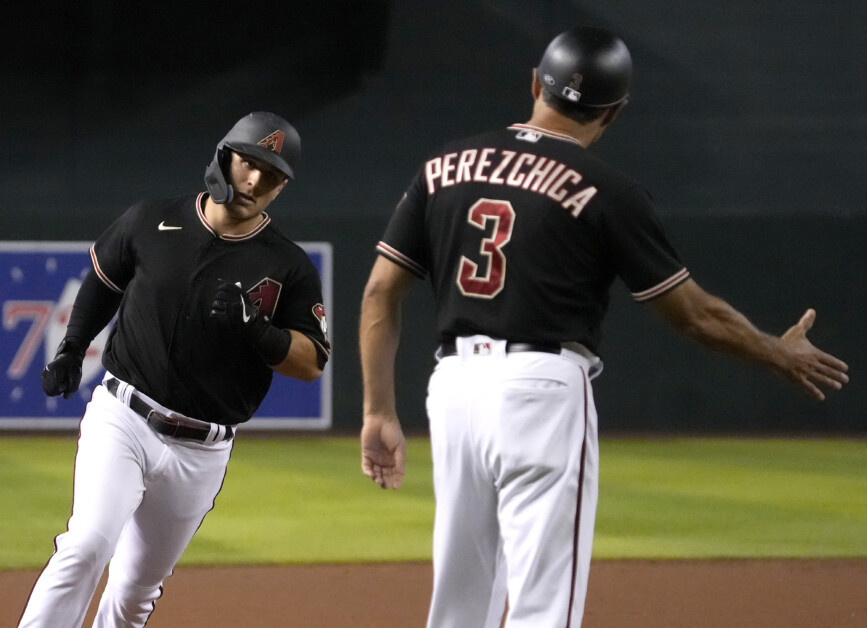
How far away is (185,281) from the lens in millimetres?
4148

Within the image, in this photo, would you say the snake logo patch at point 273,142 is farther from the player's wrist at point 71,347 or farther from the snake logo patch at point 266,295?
the player's wrist at point 71,347

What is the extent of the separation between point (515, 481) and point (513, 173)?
2.44 feet

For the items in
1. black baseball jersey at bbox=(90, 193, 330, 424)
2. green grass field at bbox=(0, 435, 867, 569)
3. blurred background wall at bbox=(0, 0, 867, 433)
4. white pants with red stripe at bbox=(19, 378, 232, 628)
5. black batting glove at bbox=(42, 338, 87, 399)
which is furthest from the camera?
blurred background wall at bbox=(0, 0, 867, 433)

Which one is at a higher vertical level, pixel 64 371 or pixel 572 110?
pixel 572 110

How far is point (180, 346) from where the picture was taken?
411 centimetres

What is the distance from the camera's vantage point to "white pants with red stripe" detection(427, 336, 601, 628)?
3.09 m

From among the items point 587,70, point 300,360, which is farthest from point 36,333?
point 587,70

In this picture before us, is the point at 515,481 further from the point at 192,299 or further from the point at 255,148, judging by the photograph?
the point at 255,148

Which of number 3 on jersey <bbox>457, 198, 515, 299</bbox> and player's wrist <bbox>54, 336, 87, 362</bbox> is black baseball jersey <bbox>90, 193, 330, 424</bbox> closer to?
player's wrist <bbox>54, 336, 87, 362</bbox>

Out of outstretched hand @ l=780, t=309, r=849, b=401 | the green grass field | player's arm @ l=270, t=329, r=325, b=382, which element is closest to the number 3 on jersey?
outstretched hand @ l=780, t=309, r=849, b=401

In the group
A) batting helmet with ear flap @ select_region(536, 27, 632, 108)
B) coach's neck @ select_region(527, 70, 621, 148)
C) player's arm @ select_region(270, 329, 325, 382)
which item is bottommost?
player's arm @ select_region(270, 329, 325, 382)

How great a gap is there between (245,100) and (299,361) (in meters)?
10.1

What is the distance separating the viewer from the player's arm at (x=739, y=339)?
10.3 ft

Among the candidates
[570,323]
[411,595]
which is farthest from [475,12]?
[570,323]
